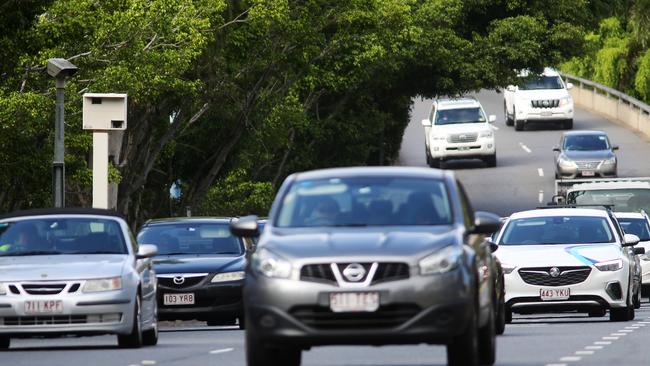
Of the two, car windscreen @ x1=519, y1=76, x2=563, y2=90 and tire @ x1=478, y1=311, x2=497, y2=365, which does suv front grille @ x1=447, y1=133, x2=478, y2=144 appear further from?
tire @ x1=478, y1=311, x2=497, y2=365

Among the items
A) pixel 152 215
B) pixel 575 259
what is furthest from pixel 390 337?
pixel 152 215

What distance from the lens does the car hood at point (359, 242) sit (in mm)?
14414

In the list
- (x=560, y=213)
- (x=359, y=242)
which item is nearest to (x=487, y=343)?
(x=359, y=242)

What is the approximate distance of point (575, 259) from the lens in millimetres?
26547

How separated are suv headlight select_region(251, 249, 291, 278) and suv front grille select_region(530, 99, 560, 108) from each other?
65939mm

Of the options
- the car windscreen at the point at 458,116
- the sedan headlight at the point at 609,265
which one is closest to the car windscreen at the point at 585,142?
the car windscreen at the point at 458,116

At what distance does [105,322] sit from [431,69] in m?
40.3

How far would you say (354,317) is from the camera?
14336mm

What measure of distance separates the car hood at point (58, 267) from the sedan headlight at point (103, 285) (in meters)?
0.05

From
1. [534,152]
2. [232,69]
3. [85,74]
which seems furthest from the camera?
[534,152]

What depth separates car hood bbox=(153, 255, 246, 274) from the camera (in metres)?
26.7

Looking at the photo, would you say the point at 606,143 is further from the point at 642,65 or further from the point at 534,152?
the point at 642,65

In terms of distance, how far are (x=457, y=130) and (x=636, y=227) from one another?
30.0 metres

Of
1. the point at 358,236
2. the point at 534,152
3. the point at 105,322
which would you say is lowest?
the point at 534,152
